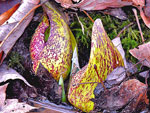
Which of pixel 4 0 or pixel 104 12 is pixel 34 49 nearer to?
pixel 4 0

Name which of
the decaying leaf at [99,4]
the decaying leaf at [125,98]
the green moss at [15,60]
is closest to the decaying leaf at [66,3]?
the decaying leaf at [99,4]

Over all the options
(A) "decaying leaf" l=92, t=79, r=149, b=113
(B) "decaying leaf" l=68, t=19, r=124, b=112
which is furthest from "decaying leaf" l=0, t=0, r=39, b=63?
(A) "decaying leaf" l=92, t=79, r=149, b=113

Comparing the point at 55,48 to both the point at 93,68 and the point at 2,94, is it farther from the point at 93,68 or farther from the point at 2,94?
the point at 2,94

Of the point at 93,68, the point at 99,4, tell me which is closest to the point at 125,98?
the point at 93,68

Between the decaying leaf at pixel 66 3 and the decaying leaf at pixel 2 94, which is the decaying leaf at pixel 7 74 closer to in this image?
the decaying leaf at pixel 2 94

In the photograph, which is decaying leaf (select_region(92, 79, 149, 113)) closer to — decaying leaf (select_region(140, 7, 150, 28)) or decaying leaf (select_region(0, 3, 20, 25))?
decaying leaf (select_region(140, 7, 150, 28))

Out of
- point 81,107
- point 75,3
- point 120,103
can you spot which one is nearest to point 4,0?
point 75,3
